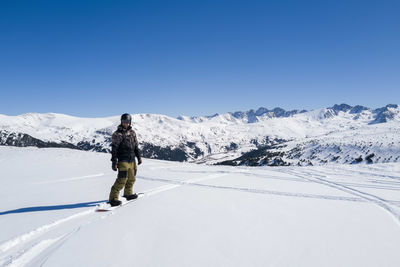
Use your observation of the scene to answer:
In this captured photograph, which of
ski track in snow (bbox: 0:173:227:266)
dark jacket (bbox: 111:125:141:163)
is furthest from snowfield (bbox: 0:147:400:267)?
dark jacket (bbox: 111:125:141:163)

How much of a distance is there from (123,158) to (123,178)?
2.06ft

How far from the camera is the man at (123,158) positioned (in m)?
6.70

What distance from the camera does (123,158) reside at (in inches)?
274

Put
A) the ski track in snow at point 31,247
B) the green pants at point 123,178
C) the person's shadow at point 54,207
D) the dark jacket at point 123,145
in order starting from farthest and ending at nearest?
the dark jacket at point 123,145
the green pants at point 123,178
the person's shadow at point 54,207
the ski track in snow at point 31,247

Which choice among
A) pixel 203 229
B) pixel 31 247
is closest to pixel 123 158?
pixel 31 247

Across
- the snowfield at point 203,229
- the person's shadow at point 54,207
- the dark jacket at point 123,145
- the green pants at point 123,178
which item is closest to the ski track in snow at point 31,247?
the snowfield at point 203,229

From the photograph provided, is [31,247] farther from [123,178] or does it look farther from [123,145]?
[123,145]

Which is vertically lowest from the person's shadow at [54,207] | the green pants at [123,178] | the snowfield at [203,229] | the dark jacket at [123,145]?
the person's shadow at [54,207]

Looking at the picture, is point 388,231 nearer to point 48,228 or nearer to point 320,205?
point 320,205

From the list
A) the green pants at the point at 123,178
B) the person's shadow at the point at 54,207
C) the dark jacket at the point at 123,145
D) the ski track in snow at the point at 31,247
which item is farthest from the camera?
the dark jacket at the point at 123,145

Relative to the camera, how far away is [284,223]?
5078mm

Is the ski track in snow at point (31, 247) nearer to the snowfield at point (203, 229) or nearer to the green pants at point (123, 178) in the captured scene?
the snowfield at point (203, 229)

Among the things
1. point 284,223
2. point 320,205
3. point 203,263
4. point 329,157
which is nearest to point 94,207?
point 203,263

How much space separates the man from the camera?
6.70 meters
